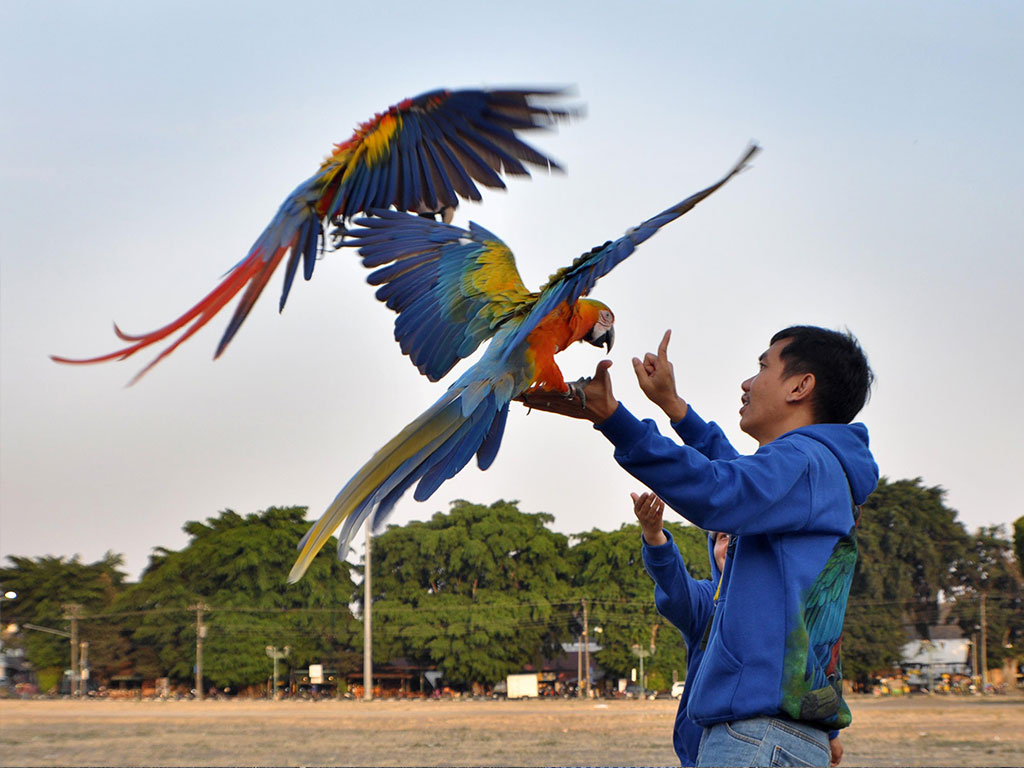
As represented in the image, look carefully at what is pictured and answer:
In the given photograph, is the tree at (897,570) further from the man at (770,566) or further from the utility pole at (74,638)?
the man at (770,566)

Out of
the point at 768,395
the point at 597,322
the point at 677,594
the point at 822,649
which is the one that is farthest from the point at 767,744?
the point at 597,322

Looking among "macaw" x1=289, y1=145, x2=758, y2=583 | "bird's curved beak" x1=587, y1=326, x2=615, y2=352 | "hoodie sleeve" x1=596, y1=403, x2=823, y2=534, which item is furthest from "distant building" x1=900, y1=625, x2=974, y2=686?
"hoodie sleeve" x1=596, y1=403, x2=823, y2=534

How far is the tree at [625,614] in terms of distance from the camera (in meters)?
35.4

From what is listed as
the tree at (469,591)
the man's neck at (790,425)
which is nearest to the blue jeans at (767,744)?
the man's neck at (790,425)

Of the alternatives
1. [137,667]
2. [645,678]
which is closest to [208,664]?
[137,667]

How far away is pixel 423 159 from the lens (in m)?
3.07

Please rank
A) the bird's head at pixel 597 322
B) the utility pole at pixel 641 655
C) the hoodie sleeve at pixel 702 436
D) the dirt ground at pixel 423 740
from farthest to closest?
the utility pole at pixel 641 655 < the dirt ground at pixel 423 740 < the bird's head at pixel 597 322 < the hoodie sleeve at pixel 702 436

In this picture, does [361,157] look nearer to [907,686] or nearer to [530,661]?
[530,661]

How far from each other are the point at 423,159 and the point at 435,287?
378mm

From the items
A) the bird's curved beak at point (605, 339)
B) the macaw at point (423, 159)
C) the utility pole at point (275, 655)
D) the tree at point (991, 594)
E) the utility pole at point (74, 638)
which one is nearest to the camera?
the macaw at point (423, 159)

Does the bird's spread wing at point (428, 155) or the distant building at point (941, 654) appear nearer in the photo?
the bird's spread wing at point (428, 155)

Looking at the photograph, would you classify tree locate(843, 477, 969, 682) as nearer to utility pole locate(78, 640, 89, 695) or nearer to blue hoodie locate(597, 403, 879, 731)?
utility pole locate(78, 640, 89, 695)

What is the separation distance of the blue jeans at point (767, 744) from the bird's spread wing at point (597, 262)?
1004 mm

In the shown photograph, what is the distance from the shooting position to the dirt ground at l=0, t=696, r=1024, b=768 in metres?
11.1
